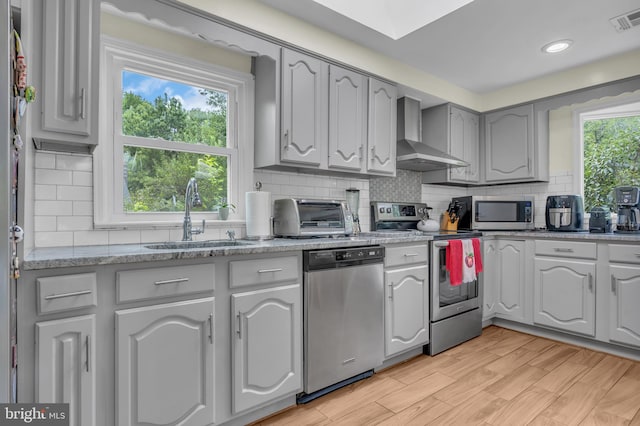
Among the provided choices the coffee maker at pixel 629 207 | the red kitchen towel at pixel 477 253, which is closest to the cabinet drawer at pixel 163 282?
the red kitchen towel at pixel 477 253

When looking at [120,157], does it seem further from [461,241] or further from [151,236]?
[461,241]

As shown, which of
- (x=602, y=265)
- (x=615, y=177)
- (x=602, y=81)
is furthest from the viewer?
(x=615, y=177)

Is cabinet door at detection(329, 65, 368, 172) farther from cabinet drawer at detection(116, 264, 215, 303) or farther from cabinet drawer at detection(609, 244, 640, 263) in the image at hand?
cabinet drawer at detection(609, 244, 640, 263)

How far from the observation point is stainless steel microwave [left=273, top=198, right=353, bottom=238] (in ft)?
7.68

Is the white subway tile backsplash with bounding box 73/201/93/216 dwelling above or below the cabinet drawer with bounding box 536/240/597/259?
above

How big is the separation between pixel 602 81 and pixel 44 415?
4.20 m

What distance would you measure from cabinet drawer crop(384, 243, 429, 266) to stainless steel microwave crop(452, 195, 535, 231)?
1175mm

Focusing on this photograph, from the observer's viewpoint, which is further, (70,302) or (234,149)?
(234,149)

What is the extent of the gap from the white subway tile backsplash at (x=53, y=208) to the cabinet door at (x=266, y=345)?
3.29 ft

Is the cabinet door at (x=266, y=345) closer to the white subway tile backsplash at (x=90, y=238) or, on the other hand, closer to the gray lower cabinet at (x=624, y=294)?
the white subway tile backsplash at (x=90, y=238)

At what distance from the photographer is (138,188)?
82.4 inches

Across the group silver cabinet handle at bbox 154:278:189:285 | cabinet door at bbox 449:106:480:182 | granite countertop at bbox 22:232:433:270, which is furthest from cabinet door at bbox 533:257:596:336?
silver cabinet handle at bbox 154:278:189:285

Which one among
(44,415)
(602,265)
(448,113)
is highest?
(448,113)

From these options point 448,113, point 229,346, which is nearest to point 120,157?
point 229,346
